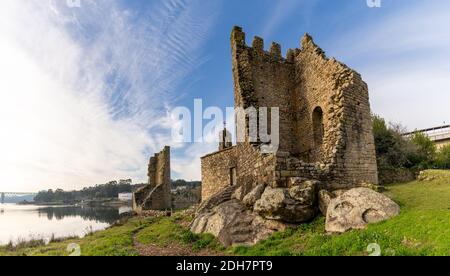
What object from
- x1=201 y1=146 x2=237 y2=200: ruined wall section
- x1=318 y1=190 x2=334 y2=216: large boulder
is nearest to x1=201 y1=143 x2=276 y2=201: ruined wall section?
x1=201 y1=146 x2=237 y2=200: ruined wall section

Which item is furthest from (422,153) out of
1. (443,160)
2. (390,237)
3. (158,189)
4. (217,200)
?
(158,189)

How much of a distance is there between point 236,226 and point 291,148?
1052cm

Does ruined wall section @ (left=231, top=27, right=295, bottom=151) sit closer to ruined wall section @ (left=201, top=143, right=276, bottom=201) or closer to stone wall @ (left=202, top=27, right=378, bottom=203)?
stone wall @ (left=202, top=27, right=378, bottom=203)

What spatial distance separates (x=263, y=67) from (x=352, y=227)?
13808 mm

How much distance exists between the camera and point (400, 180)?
63.1 feet

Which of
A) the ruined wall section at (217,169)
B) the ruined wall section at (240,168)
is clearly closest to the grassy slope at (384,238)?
the ruined wall section at (240,168)

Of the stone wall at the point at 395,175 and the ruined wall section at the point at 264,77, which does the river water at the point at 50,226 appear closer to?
the ruined wall section at the point at 264,77

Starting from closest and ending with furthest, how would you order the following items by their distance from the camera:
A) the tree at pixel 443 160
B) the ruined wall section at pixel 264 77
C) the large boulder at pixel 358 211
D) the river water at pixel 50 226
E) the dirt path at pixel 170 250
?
the large boulder at pixel 358 211
the dirt path at pixel 170 250
the ruined wall section at pixel 264 77
the river water at pixel 50 226
the tree at pixel 443 160

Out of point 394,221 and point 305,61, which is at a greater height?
point 305,61

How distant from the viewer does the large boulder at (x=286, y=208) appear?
11703 millimetres

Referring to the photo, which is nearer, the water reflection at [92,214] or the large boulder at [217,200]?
the large boulder at [217,200]

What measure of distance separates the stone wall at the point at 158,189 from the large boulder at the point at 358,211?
25.0m
